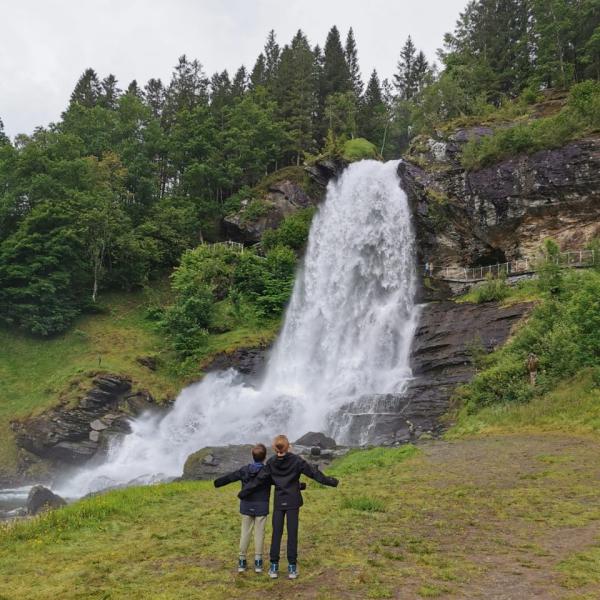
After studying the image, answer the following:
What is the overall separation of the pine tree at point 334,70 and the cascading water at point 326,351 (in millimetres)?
19933

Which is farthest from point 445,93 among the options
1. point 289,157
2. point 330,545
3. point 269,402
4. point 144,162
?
point 330,545

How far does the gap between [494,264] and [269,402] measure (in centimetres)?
1499

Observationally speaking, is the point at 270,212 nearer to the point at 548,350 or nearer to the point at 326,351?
the point at 326,351

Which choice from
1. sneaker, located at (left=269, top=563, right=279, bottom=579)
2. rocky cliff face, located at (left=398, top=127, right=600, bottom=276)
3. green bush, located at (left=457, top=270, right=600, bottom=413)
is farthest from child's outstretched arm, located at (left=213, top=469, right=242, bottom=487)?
rocky cliff face, located at (left=398, top=127, right=600, bottom=276)

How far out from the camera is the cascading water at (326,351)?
74.0 feet

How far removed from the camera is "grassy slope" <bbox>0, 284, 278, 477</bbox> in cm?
2559

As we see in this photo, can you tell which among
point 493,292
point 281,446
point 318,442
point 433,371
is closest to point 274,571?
point 281,446

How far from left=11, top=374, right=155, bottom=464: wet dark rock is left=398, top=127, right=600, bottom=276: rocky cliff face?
18555 millimetres

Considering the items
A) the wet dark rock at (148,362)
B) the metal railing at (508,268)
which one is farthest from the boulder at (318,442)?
the metal railing at (508,268)

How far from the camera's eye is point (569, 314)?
1767cm

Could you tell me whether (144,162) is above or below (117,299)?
above

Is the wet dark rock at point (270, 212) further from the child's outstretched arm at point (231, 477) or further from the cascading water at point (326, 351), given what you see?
Result: the child's outstretched arm at point (231, 477)

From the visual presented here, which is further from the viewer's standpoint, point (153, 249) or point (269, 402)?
point (153, 249)

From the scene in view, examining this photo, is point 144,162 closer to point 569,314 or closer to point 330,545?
point 569,314
